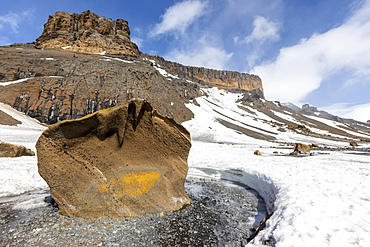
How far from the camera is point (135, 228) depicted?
524 centimetres

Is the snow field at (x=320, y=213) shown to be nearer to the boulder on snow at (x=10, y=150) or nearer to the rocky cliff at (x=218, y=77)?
the boulder on snow at (x=10, y=150)

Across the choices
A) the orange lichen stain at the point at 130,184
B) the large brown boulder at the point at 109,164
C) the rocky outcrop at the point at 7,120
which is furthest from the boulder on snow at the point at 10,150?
the rocky outcrop at the point at 7,120

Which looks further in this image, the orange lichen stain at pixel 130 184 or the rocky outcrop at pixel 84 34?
the rocky outcrop at pixel 84 34

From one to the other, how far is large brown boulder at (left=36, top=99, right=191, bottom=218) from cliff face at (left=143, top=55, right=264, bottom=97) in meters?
109

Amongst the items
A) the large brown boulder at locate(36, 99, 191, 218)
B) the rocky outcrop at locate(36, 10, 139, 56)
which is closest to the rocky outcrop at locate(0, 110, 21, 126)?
the large brown boulder at locate(36, 99, 191, 218)

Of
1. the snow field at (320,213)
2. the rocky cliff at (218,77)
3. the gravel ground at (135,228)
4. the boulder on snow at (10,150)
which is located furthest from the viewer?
the rocky cliff at (218,77)

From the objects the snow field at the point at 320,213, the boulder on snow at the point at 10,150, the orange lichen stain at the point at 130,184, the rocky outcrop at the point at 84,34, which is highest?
the rocky outcrop at the point at 84,34

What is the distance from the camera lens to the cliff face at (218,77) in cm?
11558

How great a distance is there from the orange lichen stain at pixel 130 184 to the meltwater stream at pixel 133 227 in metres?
0.87

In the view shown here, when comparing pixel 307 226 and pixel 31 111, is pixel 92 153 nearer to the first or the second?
pixel 307 226

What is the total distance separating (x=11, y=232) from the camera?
15.6 ft

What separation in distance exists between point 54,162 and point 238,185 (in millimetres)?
9895

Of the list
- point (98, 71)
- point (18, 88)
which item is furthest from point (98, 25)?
point (18, 88)

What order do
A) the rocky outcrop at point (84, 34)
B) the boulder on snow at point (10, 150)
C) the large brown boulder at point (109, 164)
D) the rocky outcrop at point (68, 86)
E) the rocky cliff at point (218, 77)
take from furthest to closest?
the rocky cliff at point (218, 77)
the rocky outcrop at point (84, 34)
the rocky outcrop at point (68, 86)
the boulder on snow at point (10, 150)
the large brown boulder at point (109, 164)
